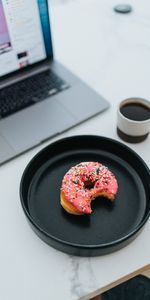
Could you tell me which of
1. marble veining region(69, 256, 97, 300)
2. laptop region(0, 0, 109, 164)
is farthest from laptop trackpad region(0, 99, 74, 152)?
marble veining region(69, 256, 97, 300)

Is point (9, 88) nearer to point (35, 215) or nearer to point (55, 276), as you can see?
point (35, 215)

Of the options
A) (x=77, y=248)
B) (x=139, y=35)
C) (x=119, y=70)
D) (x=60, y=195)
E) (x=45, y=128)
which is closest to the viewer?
(x=77, y=248)

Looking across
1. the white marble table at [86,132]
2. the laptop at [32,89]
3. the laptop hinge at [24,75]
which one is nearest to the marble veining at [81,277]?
the white marble table at [86,132]

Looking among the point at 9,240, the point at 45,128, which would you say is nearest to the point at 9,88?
the point at 45,128

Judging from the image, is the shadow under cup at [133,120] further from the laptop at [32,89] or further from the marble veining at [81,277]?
the marble veining at [81,277]

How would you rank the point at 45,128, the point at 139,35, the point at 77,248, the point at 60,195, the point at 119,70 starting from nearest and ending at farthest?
the point at 77,248 < the point at 60,195 < the point at 45,128 < the point at 119,70 < the point at 139,35

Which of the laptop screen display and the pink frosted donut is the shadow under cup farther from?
the laptop screen display

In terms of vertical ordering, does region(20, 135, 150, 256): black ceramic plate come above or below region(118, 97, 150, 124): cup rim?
below

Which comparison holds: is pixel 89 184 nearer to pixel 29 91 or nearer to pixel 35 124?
pixel 35 124
